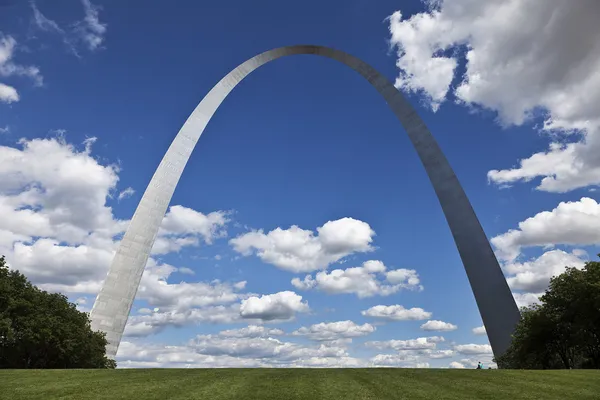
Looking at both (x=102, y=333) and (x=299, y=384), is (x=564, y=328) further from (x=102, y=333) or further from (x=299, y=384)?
(x=102, y=333)

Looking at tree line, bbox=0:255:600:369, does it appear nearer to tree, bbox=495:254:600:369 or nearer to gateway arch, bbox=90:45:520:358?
tree, bbox=495:254:600:369

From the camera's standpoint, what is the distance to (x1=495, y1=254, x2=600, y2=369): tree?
35969mm

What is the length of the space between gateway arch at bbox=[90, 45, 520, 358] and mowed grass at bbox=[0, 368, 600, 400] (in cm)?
1374

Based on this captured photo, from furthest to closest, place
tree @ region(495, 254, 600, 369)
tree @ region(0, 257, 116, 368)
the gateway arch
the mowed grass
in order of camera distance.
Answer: tree @ region(0, 257, 116, 368)
tree @ region(495, 254, 600, 369)
the gateway arch
the mowed grass

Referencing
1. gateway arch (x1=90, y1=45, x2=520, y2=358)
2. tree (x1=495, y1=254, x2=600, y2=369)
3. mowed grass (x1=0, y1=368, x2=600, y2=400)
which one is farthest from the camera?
tree (x1=495, y1=254, x2=600, y2=369)

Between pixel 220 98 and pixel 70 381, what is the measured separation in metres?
36.0

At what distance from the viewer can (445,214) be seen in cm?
3881

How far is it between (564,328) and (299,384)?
30.1 m

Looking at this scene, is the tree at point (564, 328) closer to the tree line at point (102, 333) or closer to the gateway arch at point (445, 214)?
the tree line at point (102, 333)

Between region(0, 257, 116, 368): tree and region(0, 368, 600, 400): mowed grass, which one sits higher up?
region(0, 257, 116, 368): tree

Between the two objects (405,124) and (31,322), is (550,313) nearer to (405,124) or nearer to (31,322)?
(405,124)

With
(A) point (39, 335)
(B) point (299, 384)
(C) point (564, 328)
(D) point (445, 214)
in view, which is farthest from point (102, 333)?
(C) point (564, 328)

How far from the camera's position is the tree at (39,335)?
41.8 m

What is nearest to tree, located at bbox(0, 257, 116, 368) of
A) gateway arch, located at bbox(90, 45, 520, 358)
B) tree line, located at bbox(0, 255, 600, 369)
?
tree line, located at bbox(0, 255, 600, 369)
